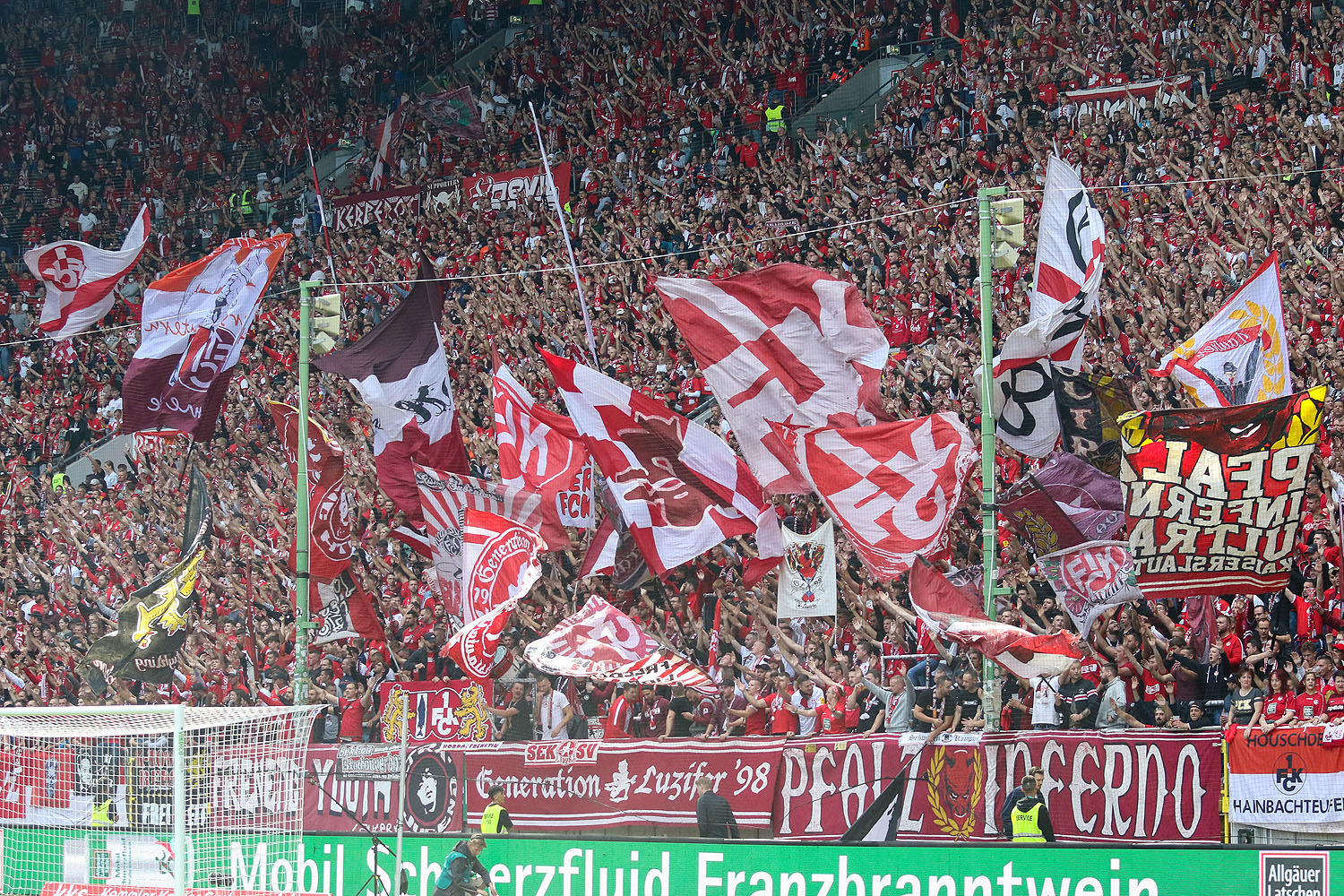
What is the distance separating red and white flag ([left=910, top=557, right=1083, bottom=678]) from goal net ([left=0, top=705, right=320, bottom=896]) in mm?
5275

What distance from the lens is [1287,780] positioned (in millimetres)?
13469

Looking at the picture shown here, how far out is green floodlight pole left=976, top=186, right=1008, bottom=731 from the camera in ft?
50.8

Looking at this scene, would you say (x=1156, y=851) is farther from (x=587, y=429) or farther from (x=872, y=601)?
(x=587, y=429)

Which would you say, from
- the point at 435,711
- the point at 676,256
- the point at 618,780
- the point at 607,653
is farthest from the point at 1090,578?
the point at 676,256

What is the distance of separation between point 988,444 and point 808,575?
7.66 feet

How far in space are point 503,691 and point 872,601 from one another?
391 centimetres

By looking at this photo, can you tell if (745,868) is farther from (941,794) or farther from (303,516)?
(303,516)

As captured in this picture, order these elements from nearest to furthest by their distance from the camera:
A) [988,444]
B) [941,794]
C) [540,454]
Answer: [941,794]
[988,444]
[540,454]

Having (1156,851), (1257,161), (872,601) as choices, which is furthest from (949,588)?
(1257,161)

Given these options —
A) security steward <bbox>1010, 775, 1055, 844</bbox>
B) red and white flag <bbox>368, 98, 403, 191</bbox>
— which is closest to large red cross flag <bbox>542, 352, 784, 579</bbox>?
security steward <bbox>1010, 775, 1055, 844</bbox>

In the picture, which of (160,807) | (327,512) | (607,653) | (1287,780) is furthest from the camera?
(327,512)

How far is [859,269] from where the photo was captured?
24.7 meters

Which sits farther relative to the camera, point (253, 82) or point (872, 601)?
point (253, 82)

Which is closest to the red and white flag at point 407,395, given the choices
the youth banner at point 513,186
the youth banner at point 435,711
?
the youth banner at point 435,711
